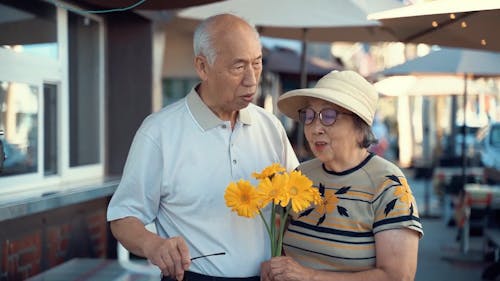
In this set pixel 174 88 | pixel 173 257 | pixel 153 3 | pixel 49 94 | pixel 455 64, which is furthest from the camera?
pixel 174 88

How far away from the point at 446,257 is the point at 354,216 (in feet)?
23.4

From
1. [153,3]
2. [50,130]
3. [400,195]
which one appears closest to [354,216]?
[400,195]

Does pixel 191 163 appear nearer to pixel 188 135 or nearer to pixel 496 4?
pixel 188 135

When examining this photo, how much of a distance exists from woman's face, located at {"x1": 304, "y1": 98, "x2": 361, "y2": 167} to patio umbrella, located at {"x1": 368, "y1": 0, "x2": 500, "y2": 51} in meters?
0.68

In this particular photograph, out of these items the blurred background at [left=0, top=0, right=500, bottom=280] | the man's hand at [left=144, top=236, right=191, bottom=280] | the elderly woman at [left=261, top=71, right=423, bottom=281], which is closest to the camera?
the man's hand at [left=144, top=236, right=191, bottom=280]

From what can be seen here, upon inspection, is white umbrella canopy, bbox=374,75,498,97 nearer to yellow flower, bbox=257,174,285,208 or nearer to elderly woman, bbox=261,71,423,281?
elderly woman, bbox=261,71,423,281

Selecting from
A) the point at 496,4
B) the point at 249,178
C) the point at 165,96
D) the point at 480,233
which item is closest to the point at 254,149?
the point at 249,178

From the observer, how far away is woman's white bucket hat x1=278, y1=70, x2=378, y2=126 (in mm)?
2498

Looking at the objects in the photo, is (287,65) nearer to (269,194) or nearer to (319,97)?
(319,97)

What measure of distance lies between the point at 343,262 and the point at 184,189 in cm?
63

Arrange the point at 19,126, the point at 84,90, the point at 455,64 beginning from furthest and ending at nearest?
the point at 455,64 < the point at 84,90 < the point at 19,126

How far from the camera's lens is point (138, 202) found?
260 centimetres

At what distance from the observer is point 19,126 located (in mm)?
4445

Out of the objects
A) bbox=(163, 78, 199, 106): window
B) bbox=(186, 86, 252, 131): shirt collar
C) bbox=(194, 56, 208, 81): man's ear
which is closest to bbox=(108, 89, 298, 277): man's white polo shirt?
bbox=(186, 86, 252, 131): shirt collar
